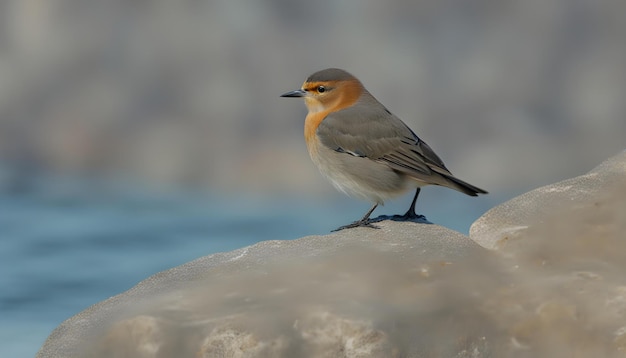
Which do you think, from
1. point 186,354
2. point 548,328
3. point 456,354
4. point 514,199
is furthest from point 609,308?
point 186,354

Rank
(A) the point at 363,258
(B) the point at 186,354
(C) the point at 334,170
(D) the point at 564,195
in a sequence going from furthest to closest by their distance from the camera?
(C) the point at 334,170
(D) the point at 564,195
(A) the point at 363,258
(B) the point at 186,354

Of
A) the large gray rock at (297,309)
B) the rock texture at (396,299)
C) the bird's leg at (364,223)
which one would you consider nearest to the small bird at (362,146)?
the bird's leg at (364,223)

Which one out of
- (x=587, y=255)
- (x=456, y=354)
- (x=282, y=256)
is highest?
(x=282, y=256)

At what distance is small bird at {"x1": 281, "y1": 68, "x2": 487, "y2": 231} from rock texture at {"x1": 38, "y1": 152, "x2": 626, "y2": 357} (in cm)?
91

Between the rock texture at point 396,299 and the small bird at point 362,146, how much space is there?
0.91 m

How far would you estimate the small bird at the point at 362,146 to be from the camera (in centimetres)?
737

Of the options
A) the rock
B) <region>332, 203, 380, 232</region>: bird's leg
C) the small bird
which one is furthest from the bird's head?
the rock

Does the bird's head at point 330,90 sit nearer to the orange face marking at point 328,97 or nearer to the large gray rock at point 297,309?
the orange face marking at point 328,97

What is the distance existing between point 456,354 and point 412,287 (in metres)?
0.50

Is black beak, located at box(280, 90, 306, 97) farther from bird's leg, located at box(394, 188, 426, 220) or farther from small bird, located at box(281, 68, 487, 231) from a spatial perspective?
bird's leg, located at box(394, 188, 426, 220)

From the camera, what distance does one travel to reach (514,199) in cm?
684

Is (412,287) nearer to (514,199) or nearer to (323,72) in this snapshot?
(514,199)

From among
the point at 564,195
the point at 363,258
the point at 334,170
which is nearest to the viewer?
the point at 363,258

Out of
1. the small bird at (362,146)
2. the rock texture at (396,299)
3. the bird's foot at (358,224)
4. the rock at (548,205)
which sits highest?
the small bird at (362,146)
